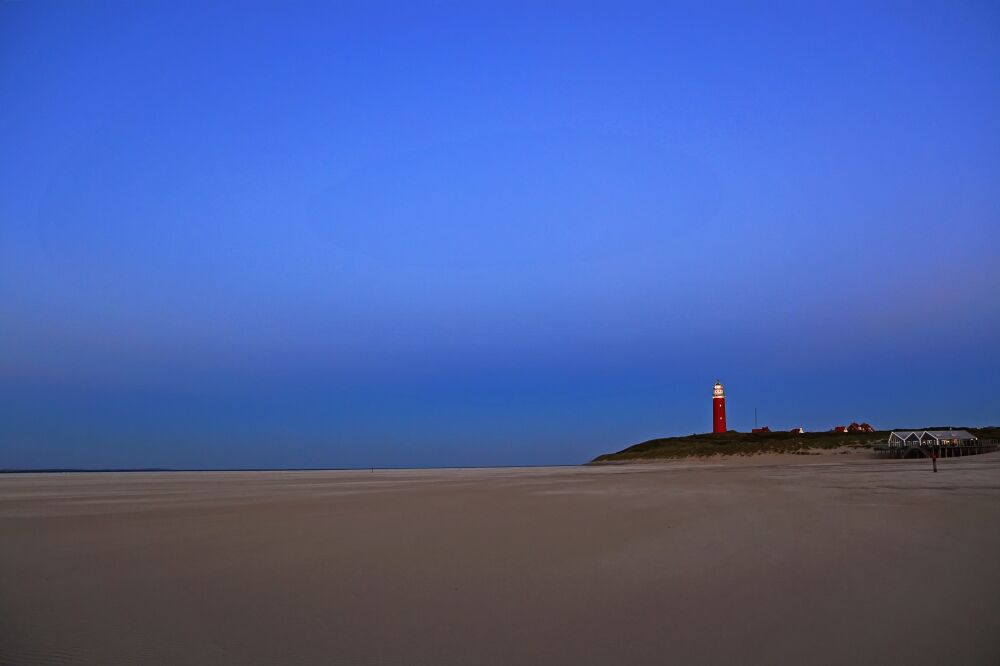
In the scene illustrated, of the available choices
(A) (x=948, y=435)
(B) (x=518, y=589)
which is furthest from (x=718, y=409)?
(B) (x=518, y=589)

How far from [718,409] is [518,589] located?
80603 mm

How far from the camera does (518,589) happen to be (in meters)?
6.63

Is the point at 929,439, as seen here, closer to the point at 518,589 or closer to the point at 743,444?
the point at 743,444

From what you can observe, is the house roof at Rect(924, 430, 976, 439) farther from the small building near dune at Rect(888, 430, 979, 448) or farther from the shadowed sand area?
the shadowed sand area

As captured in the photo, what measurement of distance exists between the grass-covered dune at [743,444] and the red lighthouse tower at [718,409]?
168 centimetres

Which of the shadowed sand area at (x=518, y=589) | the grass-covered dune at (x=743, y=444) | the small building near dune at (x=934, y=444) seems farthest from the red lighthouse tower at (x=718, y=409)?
the shadowed sand area at (x=518, y=589)

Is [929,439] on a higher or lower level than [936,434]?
lower

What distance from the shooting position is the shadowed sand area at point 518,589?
4840 millimetres

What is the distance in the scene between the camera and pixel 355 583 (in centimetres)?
701

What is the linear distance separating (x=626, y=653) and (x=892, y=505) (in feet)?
34.2

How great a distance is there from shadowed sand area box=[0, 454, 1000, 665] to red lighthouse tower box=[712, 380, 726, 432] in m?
72.4

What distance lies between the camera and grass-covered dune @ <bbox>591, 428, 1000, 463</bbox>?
56081 millimetres

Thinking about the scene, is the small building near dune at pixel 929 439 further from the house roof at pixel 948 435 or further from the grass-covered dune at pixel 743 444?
the grass-covered dune at pixel 743 444

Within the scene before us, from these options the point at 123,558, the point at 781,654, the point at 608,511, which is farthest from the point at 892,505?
the point at 123,558
